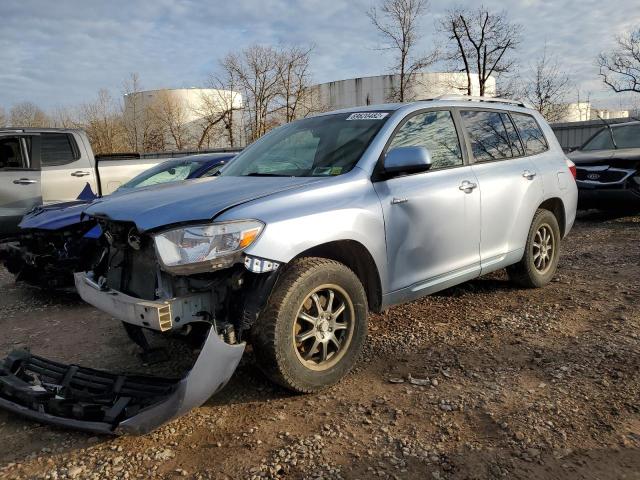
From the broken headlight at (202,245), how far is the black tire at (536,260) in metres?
3.12

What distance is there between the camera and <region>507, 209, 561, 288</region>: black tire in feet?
16.0

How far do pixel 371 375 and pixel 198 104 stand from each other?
30026mm

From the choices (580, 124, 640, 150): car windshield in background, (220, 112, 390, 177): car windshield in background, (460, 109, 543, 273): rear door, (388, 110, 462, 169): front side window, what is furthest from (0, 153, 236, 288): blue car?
(580, 124, 640, 150): car windshield in background

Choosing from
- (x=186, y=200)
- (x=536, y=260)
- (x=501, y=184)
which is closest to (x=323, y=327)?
(x=186, y=200)

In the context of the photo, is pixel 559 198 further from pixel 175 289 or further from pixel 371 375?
pixel 175 289

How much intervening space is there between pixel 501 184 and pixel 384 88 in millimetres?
28993

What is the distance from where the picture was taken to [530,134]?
5.13m

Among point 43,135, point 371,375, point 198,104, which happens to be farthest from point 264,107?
point 371,375

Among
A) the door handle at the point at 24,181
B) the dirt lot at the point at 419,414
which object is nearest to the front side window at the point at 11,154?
the door handle at the point at 24,181

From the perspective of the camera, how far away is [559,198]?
5.22 meters

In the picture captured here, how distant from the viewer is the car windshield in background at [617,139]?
956 cm

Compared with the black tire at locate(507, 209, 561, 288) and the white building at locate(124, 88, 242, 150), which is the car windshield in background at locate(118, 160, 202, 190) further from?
the white building at locate(124, 88, 242, 150)

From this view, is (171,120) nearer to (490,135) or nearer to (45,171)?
(45,171)

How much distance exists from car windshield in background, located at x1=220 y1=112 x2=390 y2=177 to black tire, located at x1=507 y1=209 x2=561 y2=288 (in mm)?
2046
